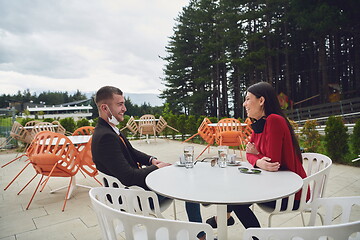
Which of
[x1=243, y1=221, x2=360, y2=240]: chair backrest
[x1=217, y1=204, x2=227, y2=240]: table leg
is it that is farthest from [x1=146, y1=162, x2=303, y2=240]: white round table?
[x1=243, y1=221, x2=360, y2=240]: chair backrest

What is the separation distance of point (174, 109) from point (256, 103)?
853 inches

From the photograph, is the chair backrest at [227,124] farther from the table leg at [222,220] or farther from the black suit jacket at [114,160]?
the table leg at [222,220]

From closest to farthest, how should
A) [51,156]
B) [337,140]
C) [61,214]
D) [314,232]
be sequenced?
[314,232] < [61,214] < [51,156] < [337,140]

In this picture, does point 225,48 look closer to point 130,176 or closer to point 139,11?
point 139,11

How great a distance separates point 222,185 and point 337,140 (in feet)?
14.3

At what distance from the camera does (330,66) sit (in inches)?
648

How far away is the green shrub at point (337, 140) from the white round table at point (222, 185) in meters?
3.79

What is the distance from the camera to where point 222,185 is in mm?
1281

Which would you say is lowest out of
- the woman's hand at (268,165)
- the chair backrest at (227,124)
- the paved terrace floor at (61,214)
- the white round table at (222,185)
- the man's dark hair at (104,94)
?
the paved terrace floor at (61,214)

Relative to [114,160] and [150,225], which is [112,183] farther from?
[150,225]

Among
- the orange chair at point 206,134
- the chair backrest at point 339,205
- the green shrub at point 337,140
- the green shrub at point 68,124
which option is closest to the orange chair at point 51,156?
the chair backrest at point 339,205

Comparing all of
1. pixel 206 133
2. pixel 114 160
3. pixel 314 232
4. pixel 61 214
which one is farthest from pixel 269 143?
pixel 206 133

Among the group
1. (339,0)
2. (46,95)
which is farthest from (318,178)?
(46,95)

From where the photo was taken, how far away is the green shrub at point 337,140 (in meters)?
4.47
